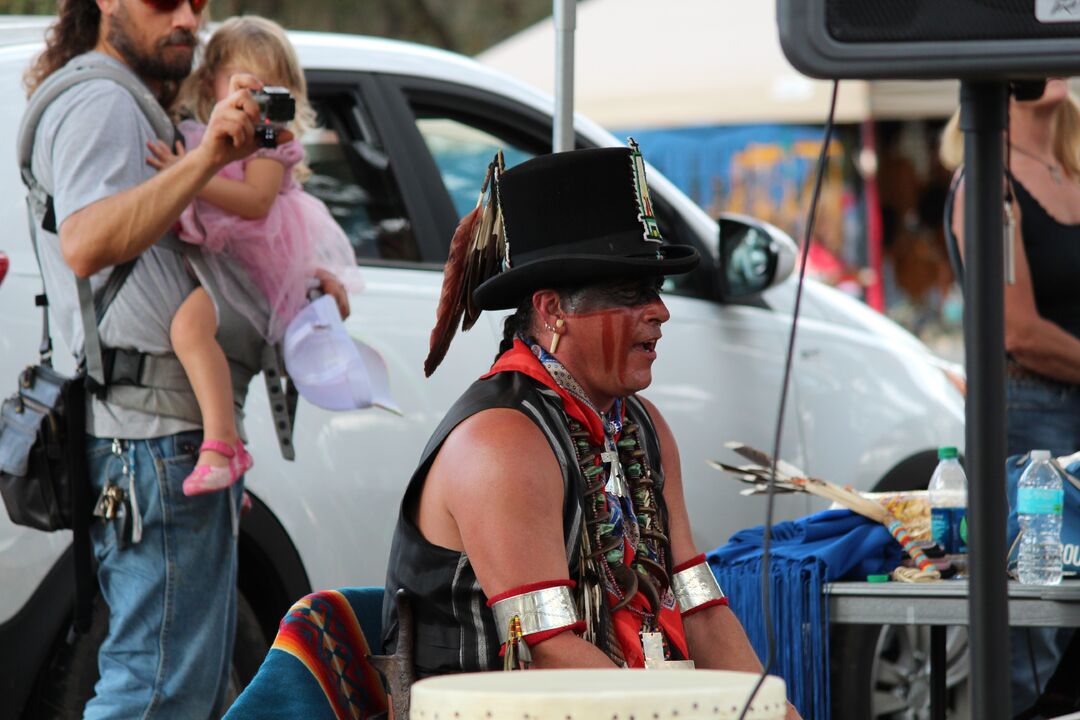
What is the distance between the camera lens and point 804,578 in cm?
359

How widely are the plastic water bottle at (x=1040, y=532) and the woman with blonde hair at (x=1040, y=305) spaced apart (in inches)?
35.9

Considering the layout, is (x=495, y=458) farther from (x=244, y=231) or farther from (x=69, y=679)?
(x=69, y=679)

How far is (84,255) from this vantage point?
334 cm

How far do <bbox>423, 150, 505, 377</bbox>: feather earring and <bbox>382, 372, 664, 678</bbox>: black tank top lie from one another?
0.64ft

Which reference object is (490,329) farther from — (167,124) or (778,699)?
(778,699)

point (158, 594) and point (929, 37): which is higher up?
point (929, 37)

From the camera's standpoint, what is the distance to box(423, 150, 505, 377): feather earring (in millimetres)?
2996

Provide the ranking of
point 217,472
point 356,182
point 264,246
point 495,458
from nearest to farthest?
point 495,458
point 217,472
point 264,246
point 356,182

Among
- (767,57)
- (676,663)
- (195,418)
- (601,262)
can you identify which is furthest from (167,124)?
(767,57)

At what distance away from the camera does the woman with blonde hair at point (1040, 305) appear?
4.43 m

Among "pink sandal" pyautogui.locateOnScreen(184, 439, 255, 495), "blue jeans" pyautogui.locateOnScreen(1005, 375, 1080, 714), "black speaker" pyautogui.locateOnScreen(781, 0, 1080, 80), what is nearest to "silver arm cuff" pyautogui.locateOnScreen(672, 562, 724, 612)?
"pink sandal" pyautogui.locateOnScreen(184, 439, 255, 495)

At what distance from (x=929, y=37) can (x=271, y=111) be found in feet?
6.32

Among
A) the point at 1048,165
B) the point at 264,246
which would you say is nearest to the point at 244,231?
the point at 264,246

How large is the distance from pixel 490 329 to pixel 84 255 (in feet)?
5.72
